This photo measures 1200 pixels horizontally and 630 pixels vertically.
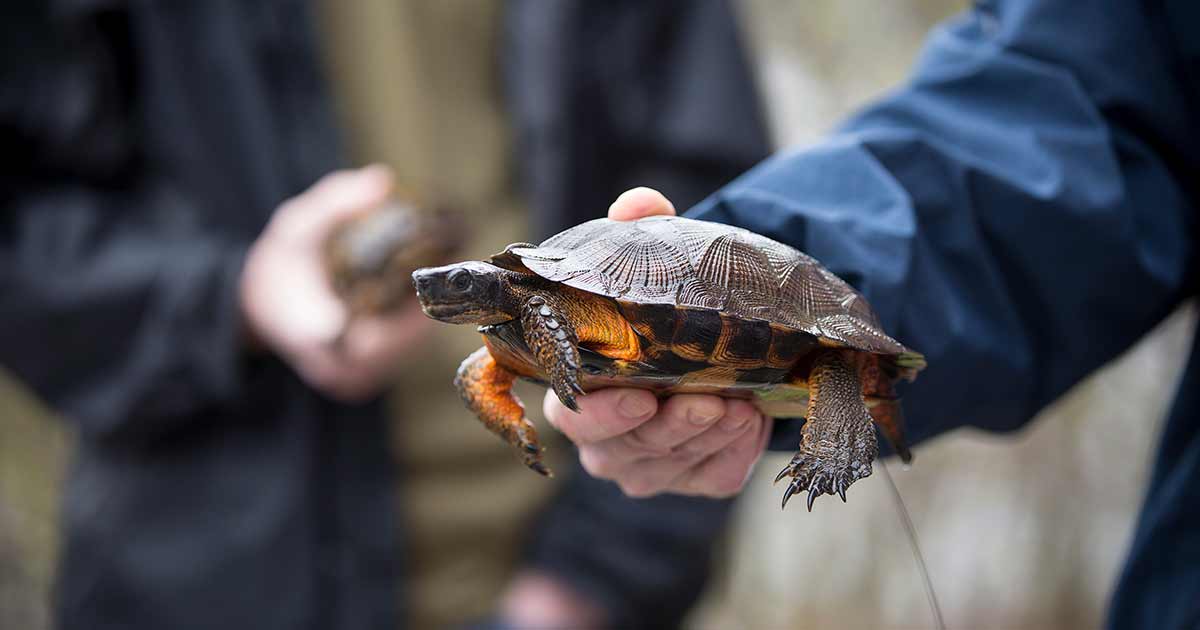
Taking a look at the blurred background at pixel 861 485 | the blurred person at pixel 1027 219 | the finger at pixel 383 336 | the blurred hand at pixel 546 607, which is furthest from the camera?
the blurred background at pixel 861 485

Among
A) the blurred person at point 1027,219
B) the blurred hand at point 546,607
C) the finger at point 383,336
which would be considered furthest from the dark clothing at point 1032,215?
the blurred hand at point 546,607

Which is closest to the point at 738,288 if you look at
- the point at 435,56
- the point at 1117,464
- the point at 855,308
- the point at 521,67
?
the point at 855,308

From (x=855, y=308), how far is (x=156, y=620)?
1.48m

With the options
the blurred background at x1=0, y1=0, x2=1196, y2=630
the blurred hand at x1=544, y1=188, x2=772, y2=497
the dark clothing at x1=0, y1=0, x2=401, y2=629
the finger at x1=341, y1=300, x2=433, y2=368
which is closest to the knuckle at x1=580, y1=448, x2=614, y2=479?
the blurred hand at x1=544, y1=188, x2=772, y2=497

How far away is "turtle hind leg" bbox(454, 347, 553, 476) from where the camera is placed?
3.23 ft

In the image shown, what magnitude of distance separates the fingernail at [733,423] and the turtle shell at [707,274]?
10 centimetres

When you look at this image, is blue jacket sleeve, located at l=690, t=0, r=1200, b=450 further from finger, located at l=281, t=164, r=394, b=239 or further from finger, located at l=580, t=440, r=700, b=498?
finger, located at l=281, t=164, r=394, b=239

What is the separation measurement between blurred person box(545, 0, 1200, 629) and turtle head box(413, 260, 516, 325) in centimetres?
21

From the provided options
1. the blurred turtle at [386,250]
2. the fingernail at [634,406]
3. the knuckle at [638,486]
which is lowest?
the blurred turtle at [386,250]

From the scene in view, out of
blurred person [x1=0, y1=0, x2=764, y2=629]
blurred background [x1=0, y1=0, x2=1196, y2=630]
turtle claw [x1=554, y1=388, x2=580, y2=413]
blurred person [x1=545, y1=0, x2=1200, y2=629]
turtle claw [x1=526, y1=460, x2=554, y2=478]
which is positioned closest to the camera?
turtle claw [x1=554, y1=388, x2=580, y2=413]

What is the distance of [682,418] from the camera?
908mm

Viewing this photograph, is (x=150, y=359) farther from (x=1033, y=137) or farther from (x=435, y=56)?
(x=1033, y=137)

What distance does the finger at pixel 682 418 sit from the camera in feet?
2.96

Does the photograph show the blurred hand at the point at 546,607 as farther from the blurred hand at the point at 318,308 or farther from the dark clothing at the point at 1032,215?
the dark clothing at the point at 1032,215
